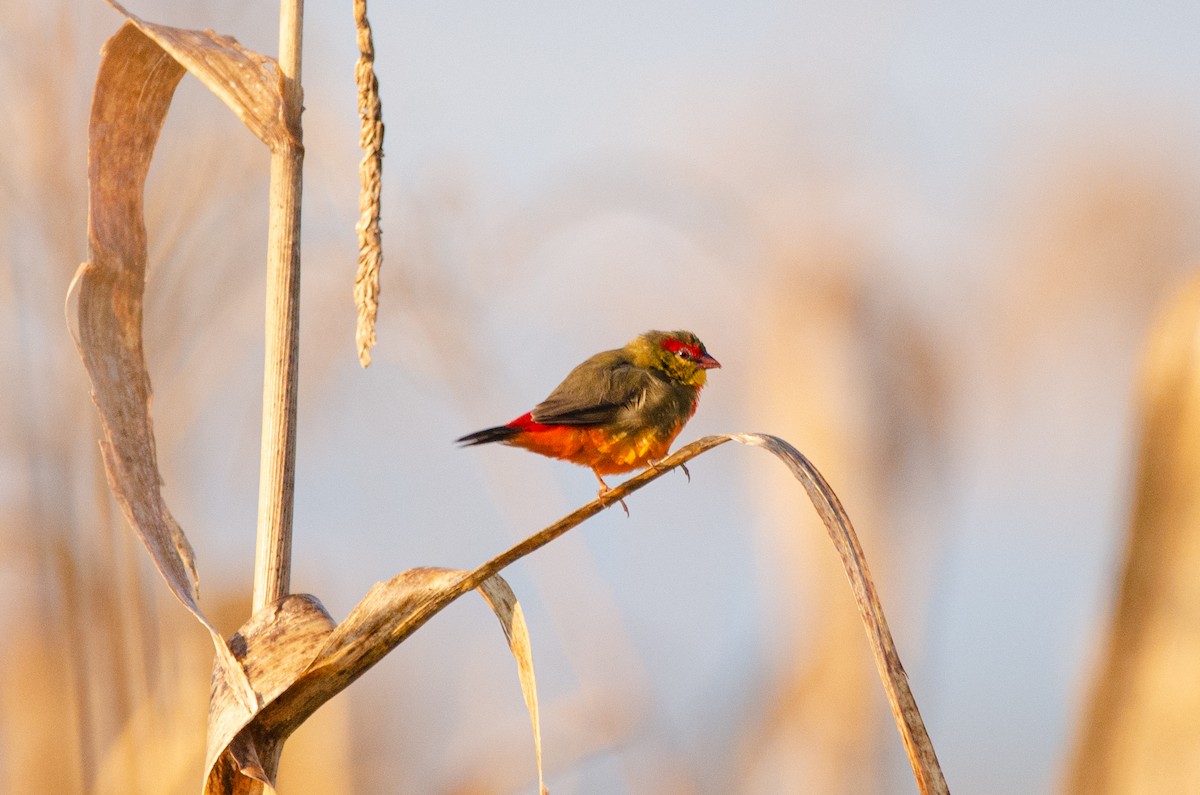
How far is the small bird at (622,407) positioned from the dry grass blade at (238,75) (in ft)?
4.63

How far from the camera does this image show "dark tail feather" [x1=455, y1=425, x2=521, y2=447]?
2.37 metres

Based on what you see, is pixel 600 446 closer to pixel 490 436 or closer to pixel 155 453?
pixel 490 436

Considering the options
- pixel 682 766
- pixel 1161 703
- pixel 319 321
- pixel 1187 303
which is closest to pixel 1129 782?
pixel 1161 703

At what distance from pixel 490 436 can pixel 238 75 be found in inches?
51.6

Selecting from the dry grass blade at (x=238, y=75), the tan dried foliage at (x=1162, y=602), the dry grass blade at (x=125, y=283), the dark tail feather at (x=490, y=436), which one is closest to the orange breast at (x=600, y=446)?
the dark tail feather at (x=490, y=436)

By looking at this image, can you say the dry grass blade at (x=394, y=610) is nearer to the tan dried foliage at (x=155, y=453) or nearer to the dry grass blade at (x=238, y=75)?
the tan dried foliage at (x=155, y=453)

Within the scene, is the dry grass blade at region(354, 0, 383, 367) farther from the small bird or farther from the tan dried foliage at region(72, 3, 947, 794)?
the small bird

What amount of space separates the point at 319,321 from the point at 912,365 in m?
1.73

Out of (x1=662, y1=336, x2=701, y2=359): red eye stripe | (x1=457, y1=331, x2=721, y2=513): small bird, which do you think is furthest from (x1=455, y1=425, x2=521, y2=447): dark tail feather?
(x1=662, y1=336, x2=701, y2=359): red eye stripe

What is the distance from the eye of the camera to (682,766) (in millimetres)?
2738

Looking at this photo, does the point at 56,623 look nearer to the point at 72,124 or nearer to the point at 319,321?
the point at 319,321

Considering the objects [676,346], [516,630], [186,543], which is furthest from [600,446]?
[186,543]

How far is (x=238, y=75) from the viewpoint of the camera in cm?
126

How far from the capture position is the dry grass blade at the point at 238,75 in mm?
1199
